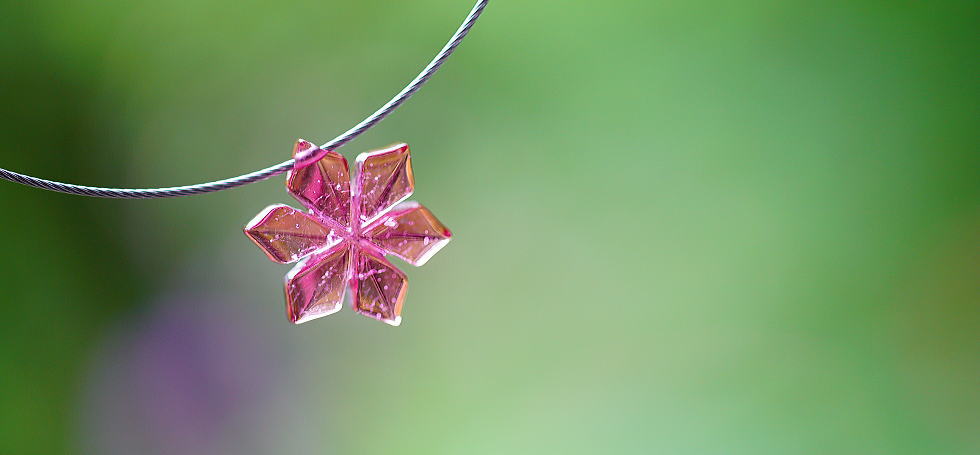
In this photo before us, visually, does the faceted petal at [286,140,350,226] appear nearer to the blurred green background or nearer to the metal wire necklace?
the metal wire necklace

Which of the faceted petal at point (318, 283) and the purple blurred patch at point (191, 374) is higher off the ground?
the purple blurred patch at point (191, 374)

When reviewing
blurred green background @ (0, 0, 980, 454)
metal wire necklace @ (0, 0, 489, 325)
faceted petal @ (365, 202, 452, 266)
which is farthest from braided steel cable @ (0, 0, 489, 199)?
blurred green background @ (0, 0, 980, 454)

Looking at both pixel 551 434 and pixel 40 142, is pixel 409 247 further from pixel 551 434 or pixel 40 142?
pixel 40 142

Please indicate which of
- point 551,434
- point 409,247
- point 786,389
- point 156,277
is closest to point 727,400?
point 786,389

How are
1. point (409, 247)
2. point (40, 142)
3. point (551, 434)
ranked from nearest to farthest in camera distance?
point (409, 247)
point (40, 142)
point (551, 434)

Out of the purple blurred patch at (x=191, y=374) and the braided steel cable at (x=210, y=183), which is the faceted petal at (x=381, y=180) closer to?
the braided steel cable at (x=210, y=183)

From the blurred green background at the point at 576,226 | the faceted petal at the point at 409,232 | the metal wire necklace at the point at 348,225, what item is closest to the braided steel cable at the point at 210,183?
the metal wire necklace at the point at 348,225

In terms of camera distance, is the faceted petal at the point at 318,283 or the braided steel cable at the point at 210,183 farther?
the faceted petal at the point at 318,283

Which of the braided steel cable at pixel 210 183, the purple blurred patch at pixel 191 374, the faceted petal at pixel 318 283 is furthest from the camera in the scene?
the purple blurred patch at pixel 191 374
